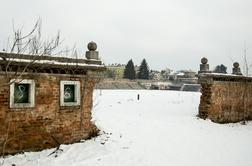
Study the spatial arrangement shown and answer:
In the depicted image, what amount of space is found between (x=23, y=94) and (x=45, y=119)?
1.10 metres

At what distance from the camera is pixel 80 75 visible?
1110 cm

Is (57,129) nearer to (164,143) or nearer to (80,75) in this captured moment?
(80,75)

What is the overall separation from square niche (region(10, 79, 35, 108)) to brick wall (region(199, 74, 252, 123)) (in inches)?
395

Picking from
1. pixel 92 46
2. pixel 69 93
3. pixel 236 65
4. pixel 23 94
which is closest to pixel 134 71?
pixel 236 65

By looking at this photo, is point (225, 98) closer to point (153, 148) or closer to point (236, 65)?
point (236, 65)

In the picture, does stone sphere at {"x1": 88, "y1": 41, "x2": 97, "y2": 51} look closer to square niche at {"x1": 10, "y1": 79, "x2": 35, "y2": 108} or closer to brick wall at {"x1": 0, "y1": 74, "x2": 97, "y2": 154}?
brick wall at {"x1": 0, "y1": 74, "x2": 97, "y2": 154}

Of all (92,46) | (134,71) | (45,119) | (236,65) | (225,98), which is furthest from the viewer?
(134,71)

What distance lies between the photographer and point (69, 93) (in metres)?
10.9

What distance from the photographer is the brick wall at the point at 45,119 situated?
9188 mm

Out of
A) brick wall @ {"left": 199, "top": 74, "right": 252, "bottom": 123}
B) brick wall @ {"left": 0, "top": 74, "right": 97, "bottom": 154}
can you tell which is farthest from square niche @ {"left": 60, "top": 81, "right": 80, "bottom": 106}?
brick wall @ {"left": 199, "top": 74, "right": 252, "bottom": 123}

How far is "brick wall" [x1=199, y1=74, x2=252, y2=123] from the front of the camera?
1684cm

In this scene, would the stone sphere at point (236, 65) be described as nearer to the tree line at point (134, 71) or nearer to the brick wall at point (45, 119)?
the brick wall at point (45, 119)

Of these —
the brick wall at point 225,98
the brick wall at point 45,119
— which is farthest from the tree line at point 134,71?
the brick wall at point 45,119

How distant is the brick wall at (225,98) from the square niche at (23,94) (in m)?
10.0
